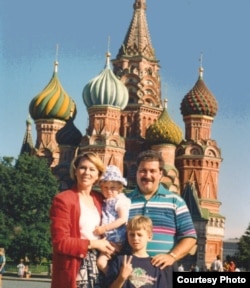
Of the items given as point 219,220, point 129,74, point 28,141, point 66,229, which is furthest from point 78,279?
point 28,141

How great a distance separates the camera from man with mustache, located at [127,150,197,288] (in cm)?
508

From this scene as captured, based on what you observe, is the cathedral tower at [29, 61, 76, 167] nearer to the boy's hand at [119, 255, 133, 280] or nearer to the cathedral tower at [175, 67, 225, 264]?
the cathedral tower at [175, 67, 225, 264]

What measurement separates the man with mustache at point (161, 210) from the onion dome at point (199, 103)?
4552 centimetres

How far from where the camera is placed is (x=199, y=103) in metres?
50.5

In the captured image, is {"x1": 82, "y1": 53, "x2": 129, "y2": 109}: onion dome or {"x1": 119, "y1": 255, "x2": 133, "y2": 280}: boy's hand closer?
{"x1": 119, "y1": 255, "x2": 133, "y2": 280}: boy's hand

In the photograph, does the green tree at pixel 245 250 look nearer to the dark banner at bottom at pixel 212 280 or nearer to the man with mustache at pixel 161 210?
the dark banner at bottom at pixel 212 280

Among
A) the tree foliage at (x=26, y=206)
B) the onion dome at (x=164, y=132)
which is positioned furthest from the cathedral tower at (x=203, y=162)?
the tree foliage at (x=26, y=206)

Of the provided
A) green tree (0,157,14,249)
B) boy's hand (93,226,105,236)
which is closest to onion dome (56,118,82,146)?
green tree (0,157,14,249)

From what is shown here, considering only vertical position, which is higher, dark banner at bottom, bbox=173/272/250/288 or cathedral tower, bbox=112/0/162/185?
cathedral tower, bbox=112/0/162/185

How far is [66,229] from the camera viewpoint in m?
4.85

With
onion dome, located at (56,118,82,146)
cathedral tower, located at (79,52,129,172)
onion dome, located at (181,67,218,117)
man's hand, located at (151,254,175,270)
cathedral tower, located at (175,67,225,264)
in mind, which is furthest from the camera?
onion dome, located at (181,67,218,117)

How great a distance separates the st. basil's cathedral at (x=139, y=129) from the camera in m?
46.6

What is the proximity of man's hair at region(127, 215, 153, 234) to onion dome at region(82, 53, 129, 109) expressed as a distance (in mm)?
44074

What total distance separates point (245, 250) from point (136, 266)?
2010 inches
